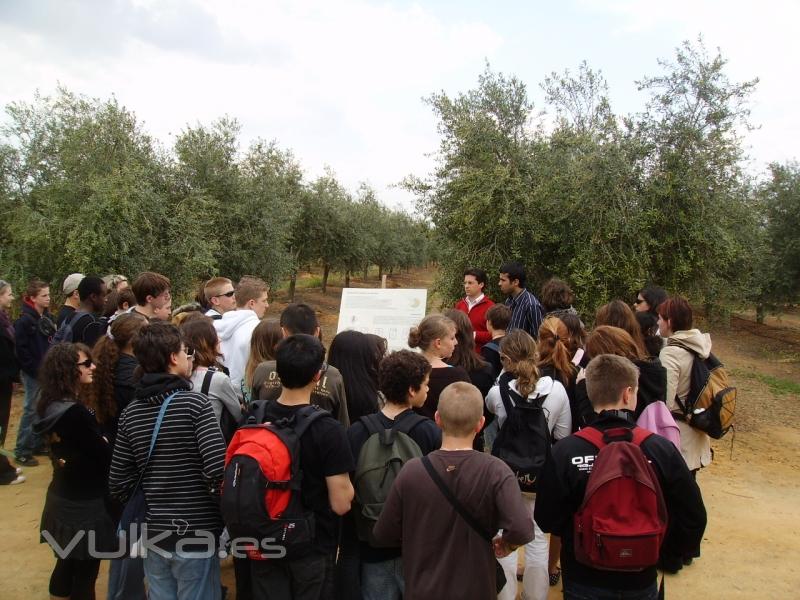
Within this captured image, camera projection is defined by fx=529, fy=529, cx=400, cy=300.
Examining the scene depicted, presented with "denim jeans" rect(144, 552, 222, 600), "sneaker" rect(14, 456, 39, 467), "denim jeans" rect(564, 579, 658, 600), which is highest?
"denim jeans" rect(564, 579, 658, 600)

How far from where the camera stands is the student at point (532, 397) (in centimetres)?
350

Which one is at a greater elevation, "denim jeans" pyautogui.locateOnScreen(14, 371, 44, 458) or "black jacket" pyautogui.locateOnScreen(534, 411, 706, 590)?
"black jacket" pyautogui.locateOnScreen(534, 411, 706, 590)

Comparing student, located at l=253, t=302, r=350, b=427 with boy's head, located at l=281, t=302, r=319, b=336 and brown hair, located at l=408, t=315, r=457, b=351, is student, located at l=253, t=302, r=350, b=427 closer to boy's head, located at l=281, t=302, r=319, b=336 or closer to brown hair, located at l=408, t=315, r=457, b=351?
boy's head, located at l=281, t=302, r=319, b=336

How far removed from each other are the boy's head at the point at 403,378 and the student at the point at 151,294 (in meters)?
2.97

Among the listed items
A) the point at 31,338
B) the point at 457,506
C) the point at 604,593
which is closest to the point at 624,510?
the point at 604,593

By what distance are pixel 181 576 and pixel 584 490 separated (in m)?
2.13

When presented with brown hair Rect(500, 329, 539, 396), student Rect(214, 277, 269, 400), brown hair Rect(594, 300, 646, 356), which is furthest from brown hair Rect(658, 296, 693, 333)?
student Rect(214, 277, 269, 400)

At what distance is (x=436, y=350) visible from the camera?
12.5 ft

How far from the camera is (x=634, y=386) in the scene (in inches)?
101

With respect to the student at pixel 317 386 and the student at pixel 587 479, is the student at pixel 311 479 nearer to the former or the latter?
the student at pixel 317 386

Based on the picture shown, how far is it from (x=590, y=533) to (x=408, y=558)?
818 mm

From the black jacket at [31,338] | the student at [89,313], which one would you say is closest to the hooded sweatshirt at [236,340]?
the student at [89,313]

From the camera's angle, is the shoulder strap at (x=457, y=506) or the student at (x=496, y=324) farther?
the student at (x=496, y=324)

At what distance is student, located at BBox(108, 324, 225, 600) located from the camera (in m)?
2.69
